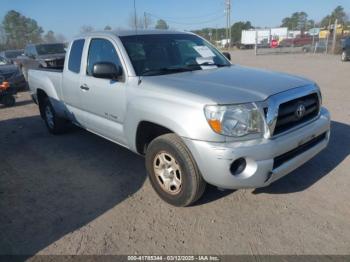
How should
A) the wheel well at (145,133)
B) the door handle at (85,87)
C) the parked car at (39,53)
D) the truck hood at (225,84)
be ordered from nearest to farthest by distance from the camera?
1. the truck hood at (225,84)
2. the wheel well at (145,133)
3. the door handle at (85,87)
4. the parked car at (39,53)

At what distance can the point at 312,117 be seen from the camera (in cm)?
346

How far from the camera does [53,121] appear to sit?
6.02 metres

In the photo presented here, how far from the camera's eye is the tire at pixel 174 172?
3.03 metres

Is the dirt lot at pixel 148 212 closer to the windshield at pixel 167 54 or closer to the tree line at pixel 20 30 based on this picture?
the windshield at pixel 167 54

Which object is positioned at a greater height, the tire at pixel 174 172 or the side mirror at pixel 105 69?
the side mirror at pixel 105 69

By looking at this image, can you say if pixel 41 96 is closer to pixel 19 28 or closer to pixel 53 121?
pixel 53 121

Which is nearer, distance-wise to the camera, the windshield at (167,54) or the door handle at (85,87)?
the windshield at (167,54)

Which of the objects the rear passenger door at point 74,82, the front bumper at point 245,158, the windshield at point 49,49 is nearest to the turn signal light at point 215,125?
the front bumper at point 245,158

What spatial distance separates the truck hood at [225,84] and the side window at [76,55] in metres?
1.67

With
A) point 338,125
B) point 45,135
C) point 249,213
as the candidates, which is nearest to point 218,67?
point 249,213

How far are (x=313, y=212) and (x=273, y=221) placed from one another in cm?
46

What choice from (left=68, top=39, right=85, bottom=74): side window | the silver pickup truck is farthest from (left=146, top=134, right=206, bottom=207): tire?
(left=68, top=39, right=85, bottom=74): side window

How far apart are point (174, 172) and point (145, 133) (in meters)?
0.67

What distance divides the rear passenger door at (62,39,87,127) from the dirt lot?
0.72 meters
